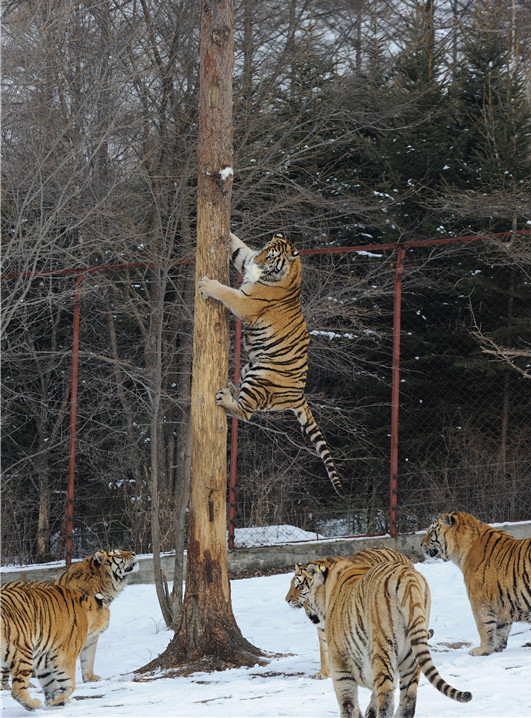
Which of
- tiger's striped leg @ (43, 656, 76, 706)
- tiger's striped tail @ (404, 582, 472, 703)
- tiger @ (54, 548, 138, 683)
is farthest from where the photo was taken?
tiger @ (54, 548, 138, 683)

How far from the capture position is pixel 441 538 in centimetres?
653

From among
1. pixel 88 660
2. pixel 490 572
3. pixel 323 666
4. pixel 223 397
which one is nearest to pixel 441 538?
pixel 490 572

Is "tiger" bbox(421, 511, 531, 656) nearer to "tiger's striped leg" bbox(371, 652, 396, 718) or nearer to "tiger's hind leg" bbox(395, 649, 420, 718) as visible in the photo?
"tiger's hind leg" bbox(395, 649, 420, 718)

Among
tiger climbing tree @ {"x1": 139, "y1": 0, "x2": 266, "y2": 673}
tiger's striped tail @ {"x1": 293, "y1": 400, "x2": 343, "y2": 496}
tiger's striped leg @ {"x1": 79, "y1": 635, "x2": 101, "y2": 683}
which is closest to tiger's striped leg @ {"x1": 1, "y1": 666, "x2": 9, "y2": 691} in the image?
tiger's striped leg @ {"x1": 79, "y1": 635, "x2": 101, "y2": 683}

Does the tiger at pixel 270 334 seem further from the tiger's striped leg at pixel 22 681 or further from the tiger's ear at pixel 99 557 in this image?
the tiger's striped leg at pixel 22 681

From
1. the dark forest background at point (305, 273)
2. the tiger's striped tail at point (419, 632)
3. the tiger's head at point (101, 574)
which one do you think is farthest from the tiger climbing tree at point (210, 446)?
the dark forest background at point (305, 273)

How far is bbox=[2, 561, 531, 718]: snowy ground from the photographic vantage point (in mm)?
4707

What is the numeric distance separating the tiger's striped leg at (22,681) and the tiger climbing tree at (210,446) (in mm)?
851

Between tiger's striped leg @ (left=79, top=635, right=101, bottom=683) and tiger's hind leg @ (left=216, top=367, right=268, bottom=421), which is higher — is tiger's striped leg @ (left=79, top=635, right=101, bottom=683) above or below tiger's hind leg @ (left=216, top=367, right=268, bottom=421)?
below

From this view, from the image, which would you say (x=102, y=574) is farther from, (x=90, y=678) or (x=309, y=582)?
(x=309, y=582)

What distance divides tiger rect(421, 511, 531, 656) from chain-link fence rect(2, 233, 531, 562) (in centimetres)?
283

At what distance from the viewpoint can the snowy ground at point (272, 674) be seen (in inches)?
185

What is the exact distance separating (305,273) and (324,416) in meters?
1.63

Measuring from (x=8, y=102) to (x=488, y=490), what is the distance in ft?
20.6
